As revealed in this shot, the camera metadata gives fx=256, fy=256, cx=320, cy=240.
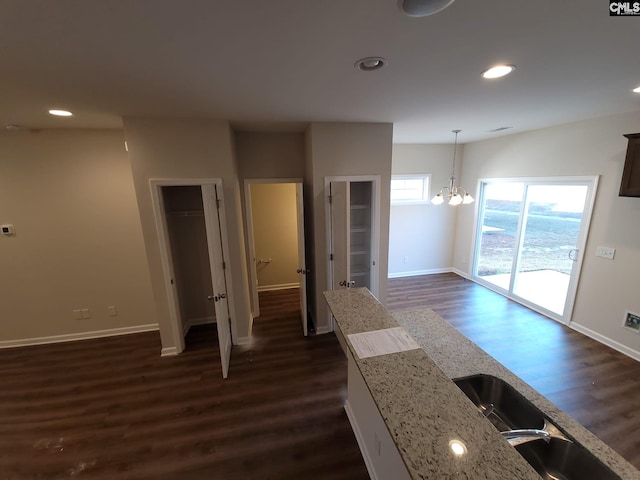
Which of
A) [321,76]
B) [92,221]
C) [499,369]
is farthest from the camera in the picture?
[92,221]

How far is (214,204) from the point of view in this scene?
2697 mm

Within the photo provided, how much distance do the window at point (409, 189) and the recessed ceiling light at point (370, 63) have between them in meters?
3.73

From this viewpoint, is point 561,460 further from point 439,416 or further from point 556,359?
point 556,359

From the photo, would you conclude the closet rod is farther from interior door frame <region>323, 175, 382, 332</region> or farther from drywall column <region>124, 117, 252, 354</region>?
interior door frame <region>323, 175, 382, 332</region>

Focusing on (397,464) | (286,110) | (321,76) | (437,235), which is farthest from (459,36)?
(437,235)

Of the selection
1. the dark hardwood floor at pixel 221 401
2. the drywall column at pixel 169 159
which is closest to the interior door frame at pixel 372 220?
the dark hardwood floor at pixel 221 401

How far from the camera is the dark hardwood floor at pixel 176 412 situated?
1.86m

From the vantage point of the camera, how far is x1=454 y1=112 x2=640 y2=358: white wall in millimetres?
2875

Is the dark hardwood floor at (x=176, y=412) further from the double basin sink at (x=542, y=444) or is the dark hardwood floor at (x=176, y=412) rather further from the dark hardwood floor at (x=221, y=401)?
the double basin sink at (x=542, y=444)

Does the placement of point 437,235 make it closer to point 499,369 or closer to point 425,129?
point 425,129

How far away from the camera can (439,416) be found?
874 millimetres

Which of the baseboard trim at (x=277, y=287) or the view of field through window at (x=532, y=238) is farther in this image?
the baseboard trim at (x=277, y=287)

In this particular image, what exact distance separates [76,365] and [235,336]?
1739 mm

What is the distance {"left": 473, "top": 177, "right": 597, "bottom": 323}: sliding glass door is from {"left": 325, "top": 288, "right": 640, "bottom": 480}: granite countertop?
3111 mm
